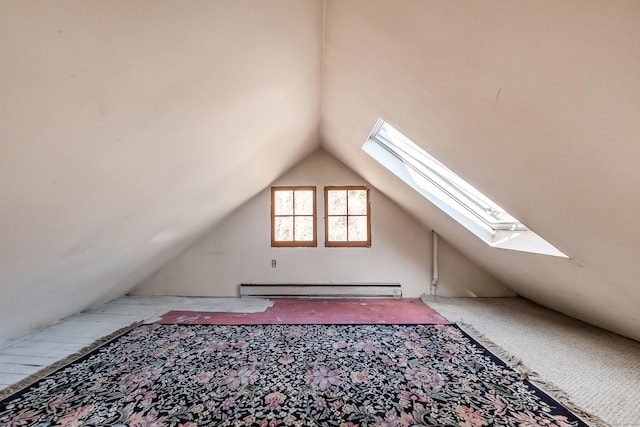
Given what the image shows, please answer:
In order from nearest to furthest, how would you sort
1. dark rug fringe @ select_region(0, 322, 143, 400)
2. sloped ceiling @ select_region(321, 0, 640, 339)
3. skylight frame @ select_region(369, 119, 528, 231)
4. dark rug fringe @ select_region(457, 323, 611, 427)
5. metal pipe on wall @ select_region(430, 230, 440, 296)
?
sloped ceiling @ select_region(321, 0, 640, 339) → dark rug fringe @ select_region(457, 323, 611, 427) → dark rug fringe @ select_region(0, 322, 143, 400) → skylight frame @ select_region(369, 119, 528, 231) → metal pipe on wall @ select_region(430, 230, 440, 296)

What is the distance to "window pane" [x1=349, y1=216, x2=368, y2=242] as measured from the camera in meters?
3.96

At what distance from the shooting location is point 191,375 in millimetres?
1858

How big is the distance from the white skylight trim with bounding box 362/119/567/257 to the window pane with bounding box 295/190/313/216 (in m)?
1.36

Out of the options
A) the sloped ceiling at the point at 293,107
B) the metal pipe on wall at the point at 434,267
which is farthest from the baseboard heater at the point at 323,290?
the sloped ceiling at the point at 293,107

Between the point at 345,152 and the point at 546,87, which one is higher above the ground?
the point at 345,152

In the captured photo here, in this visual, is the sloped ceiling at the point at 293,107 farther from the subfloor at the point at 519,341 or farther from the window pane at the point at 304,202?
the window pane at the point at 304,202

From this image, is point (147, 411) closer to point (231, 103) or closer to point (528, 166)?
point (231, 103)

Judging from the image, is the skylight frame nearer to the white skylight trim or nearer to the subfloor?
the white skylight trim

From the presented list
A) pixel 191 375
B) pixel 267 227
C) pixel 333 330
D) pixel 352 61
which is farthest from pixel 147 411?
pixel 267 227

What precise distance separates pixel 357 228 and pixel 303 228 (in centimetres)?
79

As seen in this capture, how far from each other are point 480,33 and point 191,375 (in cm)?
241

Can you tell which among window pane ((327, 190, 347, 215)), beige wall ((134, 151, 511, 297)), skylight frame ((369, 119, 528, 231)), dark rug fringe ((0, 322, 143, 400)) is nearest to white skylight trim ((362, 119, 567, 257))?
skylight frame ((369, 119, 528, 231))

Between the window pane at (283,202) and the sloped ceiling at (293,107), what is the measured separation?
5.09ft

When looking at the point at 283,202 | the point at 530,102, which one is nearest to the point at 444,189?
the point at 530,102
